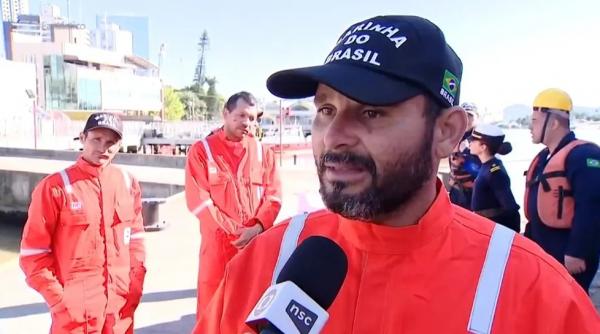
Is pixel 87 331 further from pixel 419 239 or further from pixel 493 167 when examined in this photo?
pixel 493 167

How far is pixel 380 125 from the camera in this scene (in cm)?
114

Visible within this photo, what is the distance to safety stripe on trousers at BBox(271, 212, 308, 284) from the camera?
1257 mm

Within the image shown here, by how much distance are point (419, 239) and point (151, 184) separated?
13.8m

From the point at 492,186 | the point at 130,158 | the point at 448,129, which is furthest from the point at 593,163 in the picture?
the point at 130,158

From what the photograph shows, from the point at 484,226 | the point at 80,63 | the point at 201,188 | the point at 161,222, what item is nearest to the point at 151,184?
the point at 161,222

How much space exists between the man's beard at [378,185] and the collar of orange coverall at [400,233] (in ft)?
0.15

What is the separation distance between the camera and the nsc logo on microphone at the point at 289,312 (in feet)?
3.06

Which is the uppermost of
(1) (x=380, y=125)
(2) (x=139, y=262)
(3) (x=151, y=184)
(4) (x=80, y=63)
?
(4) (x=80, y=63)

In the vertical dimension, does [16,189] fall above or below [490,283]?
below

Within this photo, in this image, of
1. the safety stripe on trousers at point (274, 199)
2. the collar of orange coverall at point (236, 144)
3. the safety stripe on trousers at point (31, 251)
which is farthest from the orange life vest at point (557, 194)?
the safety stripe on trousers at point (31, 251)

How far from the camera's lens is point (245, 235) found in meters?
3.62

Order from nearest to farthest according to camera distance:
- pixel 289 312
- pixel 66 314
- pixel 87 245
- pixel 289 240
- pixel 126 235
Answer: pixel 289 312
pixel 289 240
pixel 66 314
pixel 87 245
pixel 126 235

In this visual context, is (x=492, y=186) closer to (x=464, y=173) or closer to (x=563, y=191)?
(x=563, y=191)

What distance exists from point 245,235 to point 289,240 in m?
2.35
